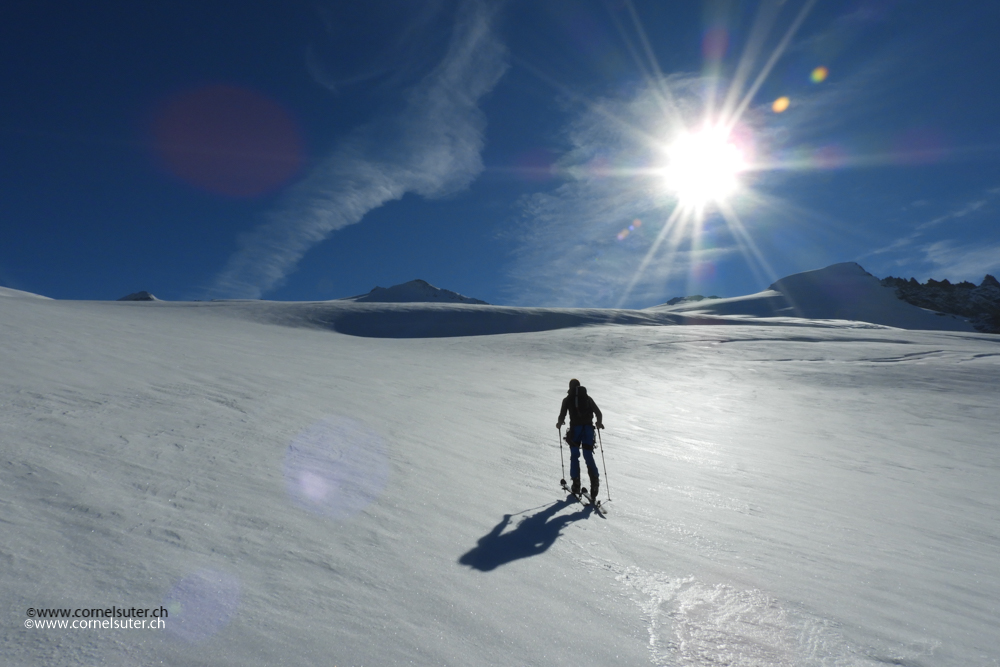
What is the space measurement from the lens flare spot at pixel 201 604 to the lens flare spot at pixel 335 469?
150cm

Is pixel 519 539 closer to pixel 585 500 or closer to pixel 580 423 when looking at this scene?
pixel 585 500

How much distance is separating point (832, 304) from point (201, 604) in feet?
399

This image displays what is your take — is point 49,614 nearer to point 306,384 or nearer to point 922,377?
point 306,384

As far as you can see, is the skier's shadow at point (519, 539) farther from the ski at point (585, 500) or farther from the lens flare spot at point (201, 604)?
the lens flare spot at point (201, 604)

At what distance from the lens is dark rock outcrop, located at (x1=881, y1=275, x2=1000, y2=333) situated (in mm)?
112000

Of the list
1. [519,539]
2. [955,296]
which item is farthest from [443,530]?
[955,296]

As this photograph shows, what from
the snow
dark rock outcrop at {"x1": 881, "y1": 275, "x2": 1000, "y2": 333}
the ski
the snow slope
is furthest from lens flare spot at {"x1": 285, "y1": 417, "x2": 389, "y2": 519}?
dark rock outcrop at {"x1": 881, "y1": 275, "x2": 1000, "y2": 333}

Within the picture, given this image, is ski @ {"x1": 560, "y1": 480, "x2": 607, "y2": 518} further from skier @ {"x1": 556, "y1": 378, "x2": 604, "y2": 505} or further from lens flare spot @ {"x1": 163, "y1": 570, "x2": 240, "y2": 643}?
lens flare spot @ {"x1": 163, "y1": 570, "x2": 240, "y2": 643}

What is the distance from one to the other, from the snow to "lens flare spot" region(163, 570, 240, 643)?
0.06 feet

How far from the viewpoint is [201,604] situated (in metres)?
3.34

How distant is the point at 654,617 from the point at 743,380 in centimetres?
2073

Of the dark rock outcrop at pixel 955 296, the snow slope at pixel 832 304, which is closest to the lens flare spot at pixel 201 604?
the snow slope at pixel 832 304

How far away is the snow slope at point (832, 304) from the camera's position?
92.8 meters

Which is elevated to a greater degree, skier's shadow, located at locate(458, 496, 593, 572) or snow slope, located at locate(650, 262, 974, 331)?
snow slope, located at locate(650, 262, 974, 331)
